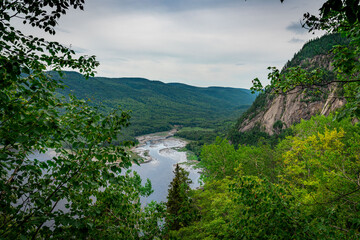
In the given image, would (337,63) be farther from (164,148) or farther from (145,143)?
(145,143)

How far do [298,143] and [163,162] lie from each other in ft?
206

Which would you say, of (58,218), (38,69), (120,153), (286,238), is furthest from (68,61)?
(286,238)

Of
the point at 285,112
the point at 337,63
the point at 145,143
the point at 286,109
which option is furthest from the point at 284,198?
the point at 145,143

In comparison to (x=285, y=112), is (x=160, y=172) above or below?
below

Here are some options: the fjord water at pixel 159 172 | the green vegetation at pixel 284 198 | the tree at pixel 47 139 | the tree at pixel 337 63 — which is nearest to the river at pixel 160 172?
the fjord water at pixel 159 172

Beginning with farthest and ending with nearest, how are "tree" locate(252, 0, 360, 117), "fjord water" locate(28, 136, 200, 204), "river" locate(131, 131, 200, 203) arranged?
1. "river" locate(131, 131, 200, 203)
2. "fjord water" locate(28, 136, 200, 204)
3. "tree" locate(252, 0, 360, 117)

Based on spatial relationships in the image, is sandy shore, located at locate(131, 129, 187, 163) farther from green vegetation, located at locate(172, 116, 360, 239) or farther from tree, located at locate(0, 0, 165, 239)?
tree, located at locate(0, 0, 165, 239)

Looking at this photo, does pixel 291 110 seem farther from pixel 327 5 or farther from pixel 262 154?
pixel 327 5

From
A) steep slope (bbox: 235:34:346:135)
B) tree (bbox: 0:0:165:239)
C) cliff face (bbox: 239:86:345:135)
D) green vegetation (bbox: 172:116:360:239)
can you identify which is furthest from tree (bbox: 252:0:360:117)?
cliff face (bbox: 239:86:345:135)

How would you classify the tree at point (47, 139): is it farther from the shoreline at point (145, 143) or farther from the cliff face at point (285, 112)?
the cliff face at point (285, 112)

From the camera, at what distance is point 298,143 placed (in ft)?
64.3

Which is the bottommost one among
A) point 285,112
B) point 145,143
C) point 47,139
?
point 145,143

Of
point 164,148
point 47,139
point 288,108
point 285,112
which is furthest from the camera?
point 164,148

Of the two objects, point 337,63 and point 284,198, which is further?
point 284,198
